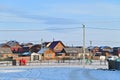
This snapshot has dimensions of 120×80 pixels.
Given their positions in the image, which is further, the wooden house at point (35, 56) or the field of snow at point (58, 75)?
the wooden house at point (35, 56)

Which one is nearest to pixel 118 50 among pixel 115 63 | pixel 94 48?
pixel 94 48

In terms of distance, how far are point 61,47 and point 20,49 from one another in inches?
620

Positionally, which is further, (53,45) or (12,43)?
(12,43)

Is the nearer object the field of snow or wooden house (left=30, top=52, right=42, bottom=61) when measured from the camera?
the field of snow

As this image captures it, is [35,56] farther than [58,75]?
Yes

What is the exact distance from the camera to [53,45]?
435ft

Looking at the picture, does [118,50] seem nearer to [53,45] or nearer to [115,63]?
[53,45]

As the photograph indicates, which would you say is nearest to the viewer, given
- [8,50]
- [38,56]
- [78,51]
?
[38,56]

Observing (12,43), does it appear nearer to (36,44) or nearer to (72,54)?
(36,44)

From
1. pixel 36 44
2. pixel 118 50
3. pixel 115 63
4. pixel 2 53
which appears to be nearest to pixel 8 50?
pixel 2 53

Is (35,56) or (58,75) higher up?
(35,56)

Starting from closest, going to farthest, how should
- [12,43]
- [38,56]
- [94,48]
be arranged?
[38,56]
[12,43]
[94,48]

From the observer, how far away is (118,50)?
13825 cm

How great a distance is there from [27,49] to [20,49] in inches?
136
